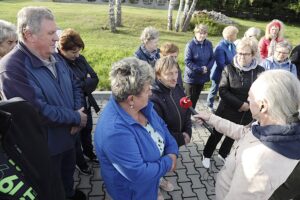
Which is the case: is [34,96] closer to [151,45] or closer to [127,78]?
[127,78]

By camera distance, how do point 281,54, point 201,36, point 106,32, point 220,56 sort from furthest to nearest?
point 106,32 → point 220,56 → point 201,36 → point 281,54

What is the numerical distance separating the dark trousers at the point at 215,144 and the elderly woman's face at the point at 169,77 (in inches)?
60.6

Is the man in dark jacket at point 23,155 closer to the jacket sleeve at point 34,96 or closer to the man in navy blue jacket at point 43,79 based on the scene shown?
the man in navy blue jacket at point 43,79

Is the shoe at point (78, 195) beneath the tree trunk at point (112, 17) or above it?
beneath

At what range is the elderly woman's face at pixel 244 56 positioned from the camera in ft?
12.5

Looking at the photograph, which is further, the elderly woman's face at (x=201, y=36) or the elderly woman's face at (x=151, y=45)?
the elderly woman's face at (x=201, y=36)

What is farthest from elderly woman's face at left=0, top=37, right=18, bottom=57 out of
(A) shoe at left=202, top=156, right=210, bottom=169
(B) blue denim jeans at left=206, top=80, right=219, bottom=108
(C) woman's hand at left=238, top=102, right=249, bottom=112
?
(B) blue denim jeans at left=206, top=80, right=219, bottom=108

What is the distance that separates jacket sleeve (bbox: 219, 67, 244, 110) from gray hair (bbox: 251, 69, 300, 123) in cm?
197

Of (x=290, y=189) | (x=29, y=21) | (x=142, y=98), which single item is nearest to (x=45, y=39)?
(x=29, y=21)

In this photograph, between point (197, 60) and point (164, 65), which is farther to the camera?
point (197, 60)

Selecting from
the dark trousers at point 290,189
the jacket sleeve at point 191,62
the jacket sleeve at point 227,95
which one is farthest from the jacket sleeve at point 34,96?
the jacket sleeve at point 191,62

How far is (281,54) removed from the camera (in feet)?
16.0

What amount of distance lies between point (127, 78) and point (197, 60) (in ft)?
11.2

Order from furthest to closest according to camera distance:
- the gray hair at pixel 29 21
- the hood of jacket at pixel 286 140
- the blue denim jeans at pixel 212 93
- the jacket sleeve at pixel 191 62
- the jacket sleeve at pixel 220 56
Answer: the blue denim jeans at pixel 212 93 → the jacket sleeve at pixel 220 56 → the jacket sleeve at pixel 191 62 → the gray hair at pixel 29 21 → the hood of jacket at pixel 286 140
